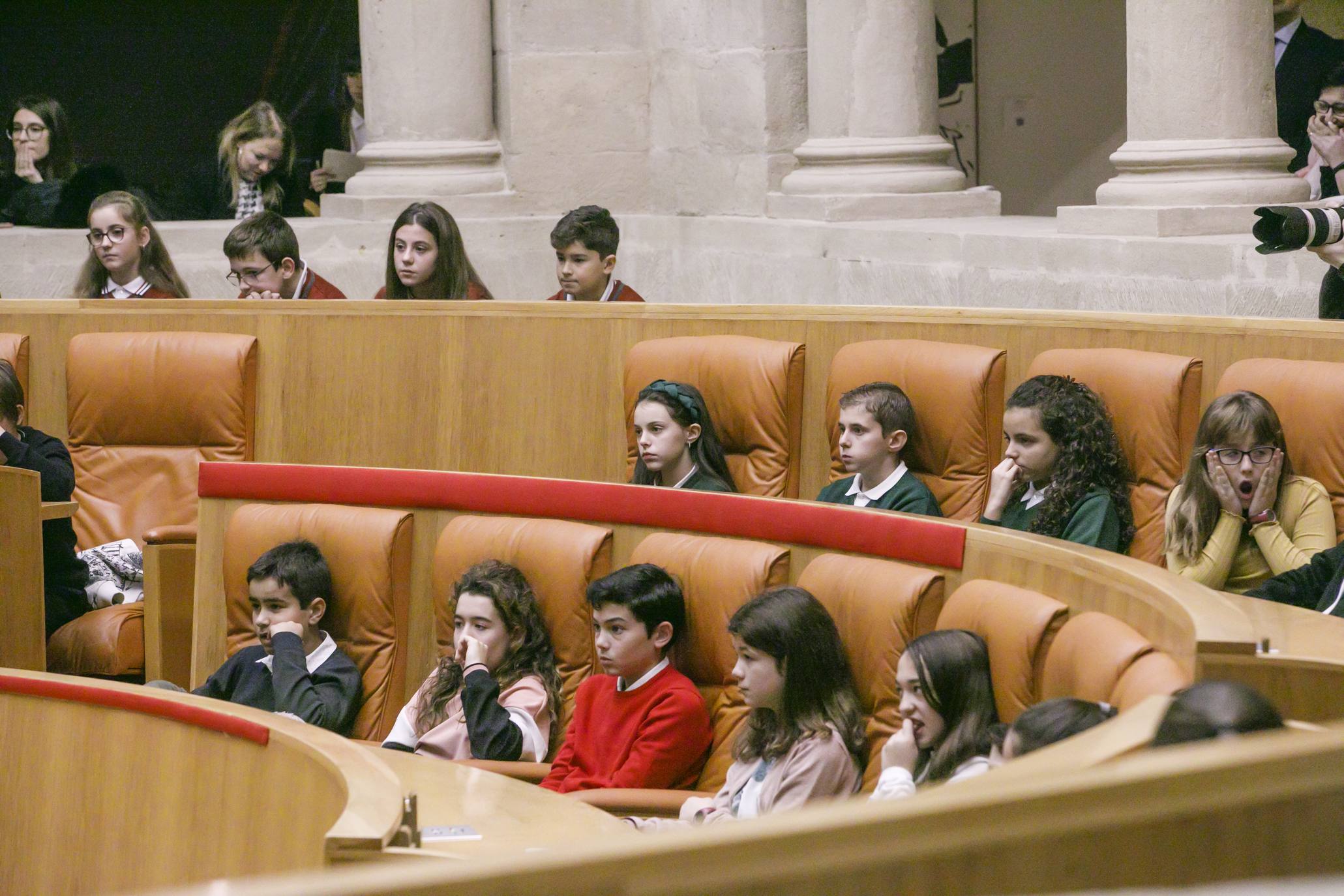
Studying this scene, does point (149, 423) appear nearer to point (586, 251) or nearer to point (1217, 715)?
point (586, 251)

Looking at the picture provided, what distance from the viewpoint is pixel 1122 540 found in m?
3.36

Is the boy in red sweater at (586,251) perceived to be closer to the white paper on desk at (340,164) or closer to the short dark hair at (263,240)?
the short dark hair at (263,240)

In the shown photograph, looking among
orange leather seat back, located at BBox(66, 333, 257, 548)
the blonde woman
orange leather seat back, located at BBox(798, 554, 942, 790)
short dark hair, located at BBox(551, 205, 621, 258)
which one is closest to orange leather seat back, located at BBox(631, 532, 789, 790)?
orange leather seat back, located at BBox(798, 554, 942, 790)

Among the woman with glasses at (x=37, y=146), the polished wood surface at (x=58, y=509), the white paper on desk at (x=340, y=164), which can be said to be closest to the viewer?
the polished wood surface at (x=58, y=509)

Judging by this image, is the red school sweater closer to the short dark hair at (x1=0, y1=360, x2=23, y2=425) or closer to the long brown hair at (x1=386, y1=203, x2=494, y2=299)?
the short dark hair at (x1=0, y1=360, x2=23, y2=425)

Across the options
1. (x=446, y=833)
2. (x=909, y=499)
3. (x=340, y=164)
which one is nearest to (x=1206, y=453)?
(x=909, y=499)

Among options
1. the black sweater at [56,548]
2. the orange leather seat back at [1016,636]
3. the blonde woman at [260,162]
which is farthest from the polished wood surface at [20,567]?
the blonde woman at [260,162]

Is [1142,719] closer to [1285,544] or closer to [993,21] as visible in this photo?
[1285,544]

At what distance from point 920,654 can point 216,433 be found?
2.55 metres

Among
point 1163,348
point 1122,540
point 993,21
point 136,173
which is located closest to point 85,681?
point 1122,540

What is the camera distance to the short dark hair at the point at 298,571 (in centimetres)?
356

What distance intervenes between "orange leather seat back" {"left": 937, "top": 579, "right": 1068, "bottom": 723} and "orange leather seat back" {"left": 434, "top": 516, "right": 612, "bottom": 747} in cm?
99

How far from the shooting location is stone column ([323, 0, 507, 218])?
21.2 ft

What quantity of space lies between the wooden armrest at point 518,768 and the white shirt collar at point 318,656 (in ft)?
1.87
